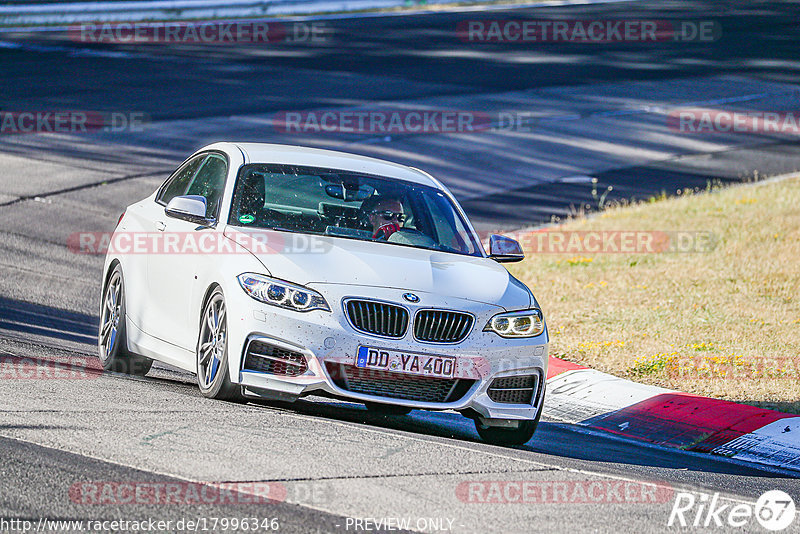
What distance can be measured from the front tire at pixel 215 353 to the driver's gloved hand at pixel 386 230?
4.25 ft

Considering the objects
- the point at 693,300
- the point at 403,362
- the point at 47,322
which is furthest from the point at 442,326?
the point at 693,300

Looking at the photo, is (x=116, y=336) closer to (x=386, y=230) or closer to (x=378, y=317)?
(x=386, y=230)

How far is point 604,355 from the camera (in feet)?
35.9

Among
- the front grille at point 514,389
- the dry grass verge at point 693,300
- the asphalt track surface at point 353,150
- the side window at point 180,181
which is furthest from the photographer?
the dry grass verge at point 693,300

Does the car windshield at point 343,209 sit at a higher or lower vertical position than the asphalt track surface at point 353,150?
higher

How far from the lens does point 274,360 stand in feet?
23.9

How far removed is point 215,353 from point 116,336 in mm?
1756

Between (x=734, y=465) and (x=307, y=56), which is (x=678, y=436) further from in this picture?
(x=307, y=56)

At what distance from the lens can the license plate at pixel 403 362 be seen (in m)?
7.21

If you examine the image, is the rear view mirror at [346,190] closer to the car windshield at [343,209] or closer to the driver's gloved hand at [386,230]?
the car windshield at [343,209]

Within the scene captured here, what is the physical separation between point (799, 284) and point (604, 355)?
139 inches

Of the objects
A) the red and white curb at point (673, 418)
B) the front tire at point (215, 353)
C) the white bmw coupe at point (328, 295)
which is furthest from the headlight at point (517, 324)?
the red and white curb at point (673, 418)

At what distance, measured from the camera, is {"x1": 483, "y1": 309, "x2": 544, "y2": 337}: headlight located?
24.8 ft

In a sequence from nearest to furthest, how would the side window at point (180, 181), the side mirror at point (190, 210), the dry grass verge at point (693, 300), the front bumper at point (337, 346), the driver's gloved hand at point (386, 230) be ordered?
the front bumper at point (337, 346), the side mirror at point (190, 210), the driver's gloved hand at point (386, 230), the side window at point (180, 181), the dry grass verge at point (693, 300)
